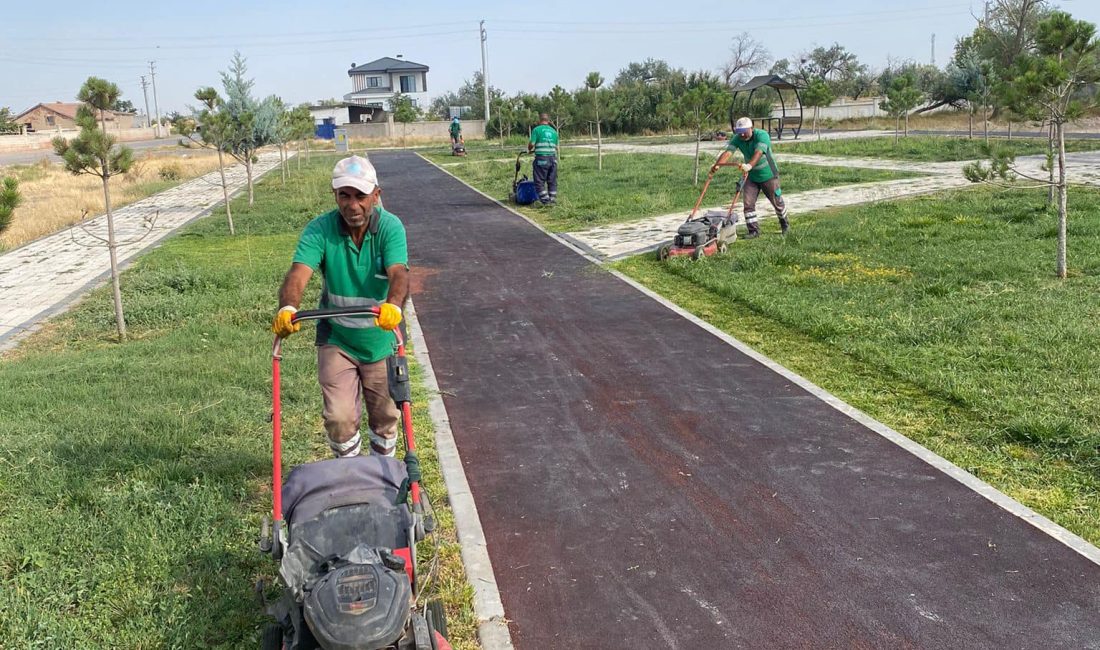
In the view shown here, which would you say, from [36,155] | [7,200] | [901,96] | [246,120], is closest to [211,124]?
[246,120]

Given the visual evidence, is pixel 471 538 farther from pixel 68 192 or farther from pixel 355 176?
pixel 68 192

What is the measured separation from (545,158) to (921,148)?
14199mm

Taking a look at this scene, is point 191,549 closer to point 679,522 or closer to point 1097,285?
point 679,522

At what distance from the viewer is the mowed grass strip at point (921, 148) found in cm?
2527

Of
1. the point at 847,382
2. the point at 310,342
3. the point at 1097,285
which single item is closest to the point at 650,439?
the point at 847,382

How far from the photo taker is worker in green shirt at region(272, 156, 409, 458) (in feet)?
14.6

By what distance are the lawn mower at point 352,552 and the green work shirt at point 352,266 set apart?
49cm

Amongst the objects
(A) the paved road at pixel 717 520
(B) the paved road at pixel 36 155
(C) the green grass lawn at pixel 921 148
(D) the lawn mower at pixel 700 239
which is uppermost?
(B) the paved road at pixel 36 155

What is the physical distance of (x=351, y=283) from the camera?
4.66 m

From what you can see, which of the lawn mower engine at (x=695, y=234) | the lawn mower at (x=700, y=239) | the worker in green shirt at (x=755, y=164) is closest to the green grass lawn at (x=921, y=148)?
the worker in green shirt at (x=755, y=164)

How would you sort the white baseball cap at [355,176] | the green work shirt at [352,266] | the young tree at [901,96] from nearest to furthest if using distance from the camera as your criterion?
the white baseball cap at [355,176], the green work shirt at [352,266], the young tree at [901,96]

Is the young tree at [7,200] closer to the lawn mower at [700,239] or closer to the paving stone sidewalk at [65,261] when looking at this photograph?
the paving stone sidewalk at [65,261]

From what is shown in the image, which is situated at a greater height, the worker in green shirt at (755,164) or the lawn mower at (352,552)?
the worker in green shirt at (755,164)

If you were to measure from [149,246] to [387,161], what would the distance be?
27763mm
